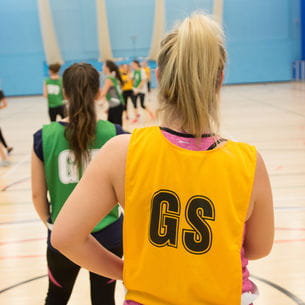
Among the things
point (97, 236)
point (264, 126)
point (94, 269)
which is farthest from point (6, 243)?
point (264, 126)

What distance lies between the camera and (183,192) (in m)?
1.09

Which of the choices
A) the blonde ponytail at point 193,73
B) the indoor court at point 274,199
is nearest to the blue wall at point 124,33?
the indoor court at point 274,199

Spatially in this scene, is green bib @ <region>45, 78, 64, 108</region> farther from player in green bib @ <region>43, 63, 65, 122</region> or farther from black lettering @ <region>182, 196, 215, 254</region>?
black lettering @ <region>182, 196, 215, 254</region>

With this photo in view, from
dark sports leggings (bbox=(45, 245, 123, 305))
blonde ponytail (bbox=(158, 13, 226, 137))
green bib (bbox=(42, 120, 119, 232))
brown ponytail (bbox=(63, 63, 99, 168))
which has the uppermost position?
blonde ponytail (bbox=(158, 13, 226, 137))

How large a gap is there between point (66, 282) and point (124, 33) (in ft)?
71.4

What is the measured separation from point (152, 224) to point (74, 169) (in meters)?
0.98

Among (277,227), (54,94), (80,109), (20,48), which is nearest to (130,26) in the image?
(20,48)

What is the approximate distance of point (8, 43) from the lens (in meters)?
22.5

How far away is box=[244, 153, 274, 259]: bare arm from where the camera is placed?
1.10 meters

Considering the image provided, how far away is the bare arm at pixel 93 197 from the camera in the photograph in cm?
A: 110

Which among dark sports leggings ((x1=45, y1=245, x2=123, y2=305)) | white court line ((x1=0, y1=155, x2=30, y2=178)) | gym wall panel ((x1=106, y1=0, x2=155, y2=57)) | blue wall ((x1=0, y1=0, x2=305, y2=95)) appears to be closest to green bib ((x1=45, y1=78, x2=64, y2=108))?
white court line ((x1=0, y1=155, x2=30, y2=178))

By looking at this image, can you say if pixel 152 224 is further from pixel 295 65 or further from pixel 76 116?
pixel 295 65

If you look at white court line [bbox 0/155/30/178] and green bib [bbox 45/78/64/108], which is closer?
white court line [bbox 0/155/30/178]

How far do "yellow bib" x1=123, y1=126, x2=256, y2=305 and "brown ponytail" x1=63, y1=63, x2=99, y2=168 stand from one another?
36.3 inches
